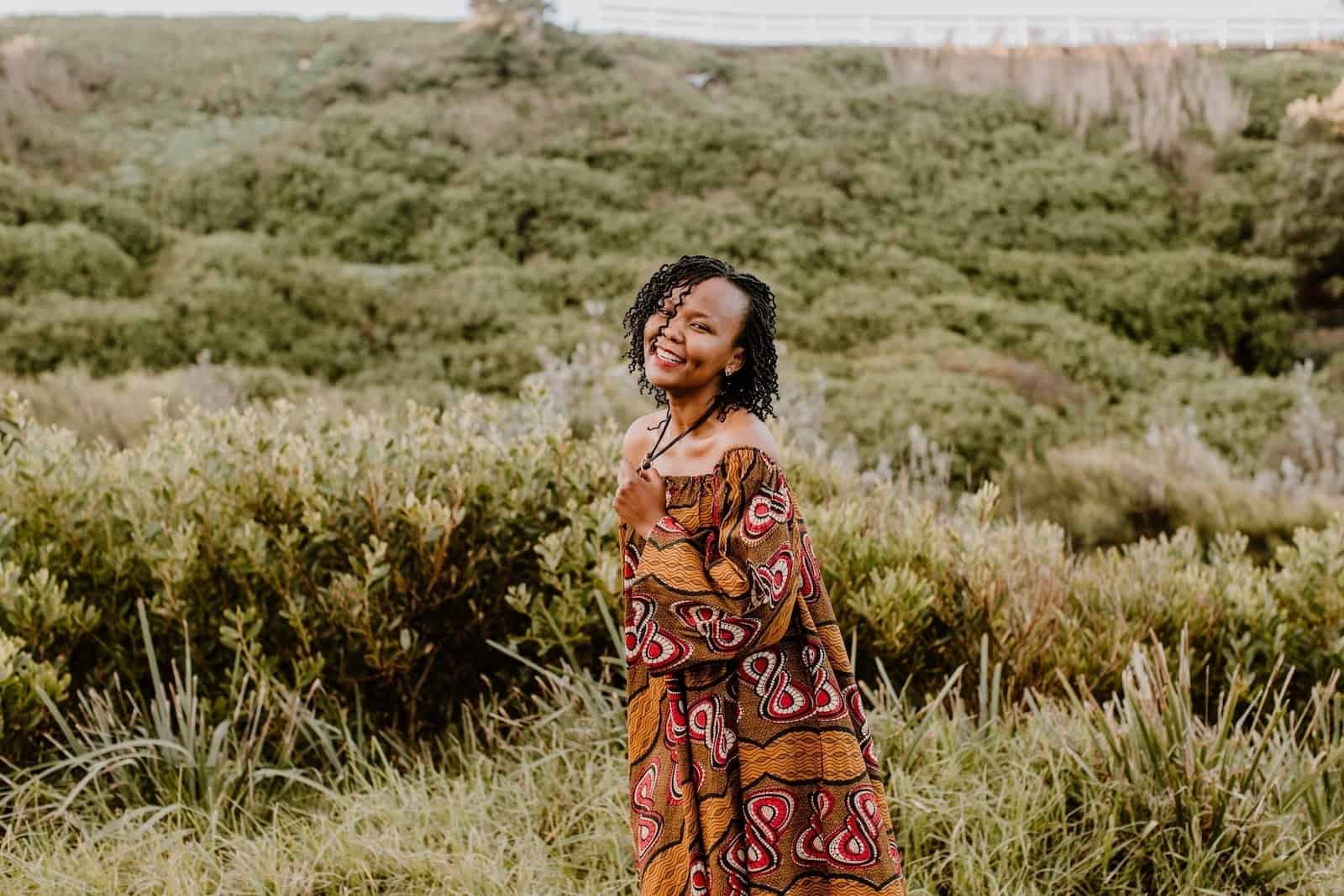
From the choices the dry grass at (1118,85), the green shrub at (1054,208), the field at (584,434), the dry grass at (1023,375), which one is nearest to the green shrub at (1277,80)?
the field at (584,434)

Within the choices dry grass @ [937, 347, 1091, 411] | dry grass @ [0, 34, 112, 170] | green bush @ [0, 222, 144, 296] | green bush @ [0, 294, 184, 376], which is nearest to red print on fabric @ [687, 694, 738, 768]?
dry grass @ [937, 347, 1091, 411]

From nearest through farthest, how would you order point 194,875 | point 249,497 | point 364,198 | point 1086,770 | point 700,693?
point 700,693
point 194,875
point 1086,770
point 249,497
point 364,198

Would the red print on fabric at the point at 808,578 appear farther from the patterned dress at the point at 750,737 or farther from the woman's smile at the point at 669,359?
the woman's smile at the point at 669,359

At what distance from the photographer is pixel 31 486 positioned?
3.32m

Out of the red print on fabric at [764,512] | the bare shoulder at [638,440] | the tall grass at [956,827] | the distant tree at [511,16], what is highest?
the distant tree at [511,16]

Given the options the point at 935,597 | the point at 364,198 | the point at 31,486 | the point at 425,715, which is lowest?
the point at 425,715

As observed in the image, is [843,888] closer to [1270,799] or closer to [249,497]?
[1270,799]

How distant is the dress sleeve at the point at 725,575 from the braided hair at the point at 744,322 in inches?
4.4

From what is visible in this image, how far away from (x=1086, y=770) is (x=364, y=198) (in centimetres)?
1430

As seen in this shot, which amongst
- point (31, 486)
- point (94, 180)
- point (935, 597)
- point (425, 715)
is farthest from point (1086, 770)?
point (94, 180)

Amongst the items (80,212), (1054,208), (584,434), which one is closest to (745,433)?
(584,434)

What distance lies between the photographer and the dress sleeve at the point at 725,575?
1.61m

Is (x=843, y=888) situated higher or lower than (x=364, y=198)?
lower

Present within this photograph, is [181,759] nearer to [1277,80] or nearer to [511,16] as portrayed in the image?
[511,16]
